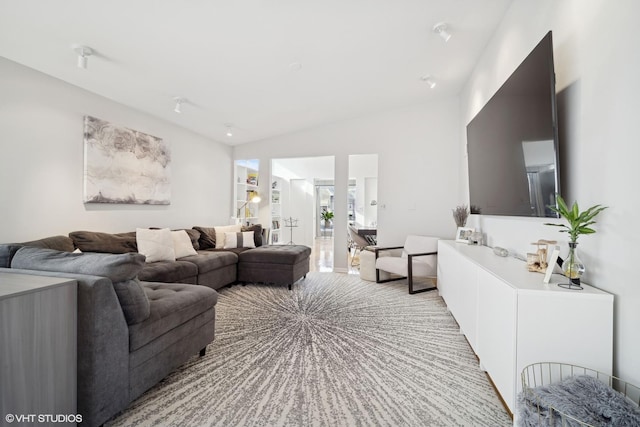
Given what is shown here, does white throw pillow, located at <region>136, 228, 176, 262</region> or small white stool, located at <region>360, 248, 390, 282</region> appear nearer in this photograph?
white throw pillow, located at <region>136, 228, 176, 262</region>

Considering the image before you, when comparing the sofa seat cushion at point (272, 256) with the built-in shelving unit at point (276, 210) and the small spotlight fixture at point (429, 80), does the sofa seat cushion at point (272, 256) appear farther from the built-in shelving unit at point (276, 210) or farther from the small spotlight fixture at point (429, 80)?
the small spotlight fixture at point (429, 80)

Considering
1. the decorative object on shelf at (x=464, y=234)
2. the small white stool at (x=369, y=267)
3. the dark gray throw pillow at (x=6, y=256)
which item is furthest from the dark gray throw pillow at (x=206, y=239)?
the decorative object on shelf at (x=464, y=234)

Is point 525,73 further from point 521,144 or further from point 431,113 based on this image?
point 431,113

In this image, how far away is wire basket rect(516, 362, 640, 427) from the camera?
1.04 meters

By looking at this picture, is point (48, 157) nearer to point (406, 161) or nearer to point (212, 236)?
point (212, 236)

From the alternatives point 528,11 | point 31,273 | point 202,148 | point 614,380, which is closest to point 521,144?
point 528,11

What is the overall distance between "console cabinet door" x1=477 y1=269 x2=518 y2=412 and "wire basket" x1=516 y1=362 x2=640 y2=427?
0.32 ft

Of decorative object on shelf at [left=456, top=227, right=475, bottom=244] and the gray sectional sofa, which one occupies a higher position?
decorative object on shelf at [left=456, top=227, right=475, bottom=244]

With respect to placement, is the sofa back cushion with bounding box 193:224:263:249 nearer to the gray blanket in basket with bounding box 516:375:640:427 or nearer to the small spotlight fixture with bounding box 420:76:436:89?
the small spotlight fixture with bounding box 420:76:436:89

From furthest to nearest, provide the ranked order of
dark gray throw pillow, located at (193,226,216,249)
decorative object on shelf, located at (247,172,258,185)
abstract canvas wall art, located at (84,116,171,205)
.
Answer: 1. decorative object on shelf, located at (247,172,258,185)
2. dark gray throw pillow, located at (193,226,216,249)
3. abstract canvas wall art, located at (84,116,171,205)

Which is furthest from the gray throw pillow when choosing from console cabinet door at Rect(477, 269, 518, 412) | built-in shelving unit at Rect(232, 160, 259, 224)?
console cabinet door at Rect(477, 269, 518, 412)

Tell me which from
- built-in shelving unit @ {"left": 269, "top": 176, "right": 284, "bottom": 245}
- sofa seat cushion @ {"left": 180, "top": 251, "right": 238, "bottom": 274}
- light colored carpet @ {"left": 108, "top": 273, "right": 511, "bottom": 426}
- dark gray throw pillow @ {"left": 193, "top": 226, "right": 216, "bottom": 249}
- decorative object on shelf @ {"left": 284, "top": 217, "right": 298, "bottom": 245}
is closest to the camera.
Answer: light colored carpet @ {"left": 108, "top": 273, "right": 511, "bottom": 426}

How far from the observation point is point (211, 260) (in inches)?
140

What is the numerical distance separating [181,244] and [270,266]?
124 cm
